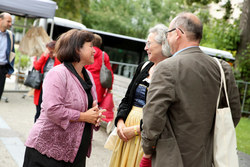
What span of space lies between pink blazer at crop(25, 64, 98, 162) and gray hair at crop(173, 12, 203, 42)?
0.95m

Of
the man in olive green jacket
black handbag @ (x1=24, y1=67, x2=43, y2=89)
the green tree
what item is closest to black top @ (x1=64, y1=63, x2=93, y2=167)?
the man in olive green jacket

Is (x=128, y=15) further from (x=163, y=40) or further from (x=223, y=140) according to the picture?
(x=223, y=140)

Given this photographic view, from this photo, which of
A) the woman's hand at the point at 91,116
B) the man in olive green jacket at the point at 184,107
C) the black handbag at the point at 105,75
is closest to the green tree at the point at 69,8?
the black handbag at the point at 105,75

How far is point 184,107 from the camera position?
6.78ft

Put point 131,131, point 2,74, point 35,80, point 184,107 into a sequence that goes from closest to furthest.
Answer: point 184,107, point 131,131, point 35,80, point 2,74

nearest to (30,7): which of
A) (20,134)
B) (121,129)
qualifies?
(20,134)

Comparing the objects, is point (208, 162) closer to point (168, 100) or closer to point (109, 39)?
point (168, 100)

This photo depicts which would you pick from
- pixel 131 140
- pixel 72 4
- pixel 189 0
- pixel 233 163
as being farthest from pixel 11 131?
pixel 72 4

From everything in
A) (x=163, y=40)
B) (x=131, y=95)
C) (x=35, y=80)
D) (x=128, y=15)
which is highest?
(x=163, y=40)

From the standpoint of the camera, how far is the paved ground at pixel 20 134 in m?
4.66

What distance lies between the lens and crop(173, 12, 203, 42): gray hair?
2.19 metres

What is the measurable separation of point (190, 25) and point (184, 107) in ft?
1.90

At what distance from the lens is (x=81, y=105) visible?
8.34 ft

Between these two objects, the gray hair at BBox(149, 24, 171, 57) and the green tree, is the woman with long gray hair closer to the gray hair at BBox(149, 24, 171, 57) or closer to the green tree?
the gray hair at BBox(149, 24, 171, 57)
